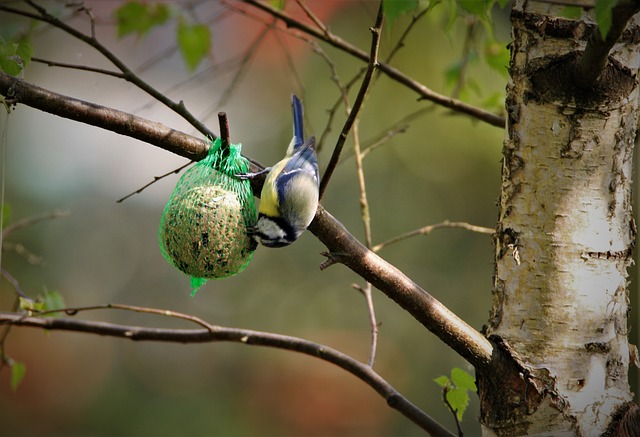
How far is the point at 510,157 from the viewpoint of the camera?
1.44 meters

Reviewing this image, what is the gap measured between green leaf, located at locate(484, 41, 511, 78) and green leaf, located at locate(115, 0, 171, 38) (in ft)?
3.87

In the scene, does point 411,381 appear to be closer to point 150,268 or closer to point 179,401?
point 179,401

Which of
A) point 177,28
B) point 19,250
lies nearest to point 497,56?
point 177,28

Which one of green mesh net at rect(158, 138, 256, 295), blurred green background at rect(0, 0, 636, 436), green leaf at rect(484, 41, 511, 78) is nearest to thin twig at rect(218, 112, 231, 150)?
green mesh net at rect(158, 138, 256, 295)

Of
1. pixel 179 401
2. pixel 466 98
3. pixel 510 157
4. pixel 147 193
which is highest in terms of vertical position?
pixel 147 193

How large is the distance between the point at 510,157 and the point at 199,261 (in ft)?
2.52

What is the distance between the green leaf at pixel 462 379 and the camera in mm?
1604

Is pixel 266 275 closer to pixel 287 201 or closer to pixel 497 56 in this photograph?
pixel 497 56

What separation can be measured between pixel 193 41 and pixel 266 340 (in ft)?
3.80

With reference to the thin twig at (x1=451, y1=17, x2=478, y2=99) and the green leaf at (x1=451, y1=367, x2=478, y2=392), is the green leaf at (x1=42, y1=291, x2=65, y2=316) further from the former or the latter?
the thin twig at (x1=451, y1=17, x2=478, y2=99)

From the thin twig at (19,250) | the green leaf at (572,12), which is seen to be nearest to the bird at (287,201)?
the green leaf at (572,12)

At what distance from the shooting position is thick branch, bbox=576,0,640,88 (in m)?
1.09

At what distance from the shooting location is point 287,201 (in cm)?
177

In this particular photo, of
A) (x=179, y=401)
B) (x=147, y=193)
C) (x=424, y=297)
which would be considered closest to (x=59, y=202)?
(x=147, y=193)
